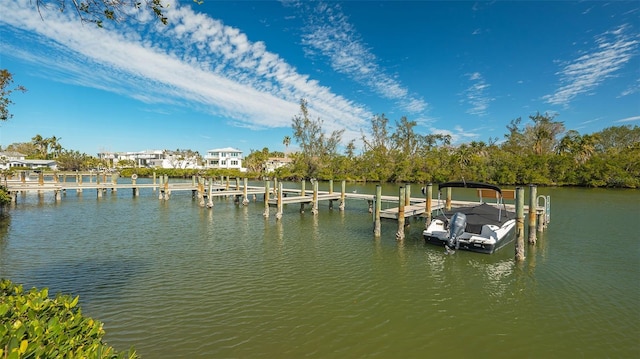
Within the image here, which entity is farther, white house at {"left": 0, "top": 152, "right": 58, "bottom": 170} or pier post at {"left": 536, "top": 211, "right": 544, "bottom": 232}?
white house at {"left": 0, "top": 152, "right": 58, "bottom": 170}

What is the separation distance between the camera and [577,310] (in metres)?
8.96

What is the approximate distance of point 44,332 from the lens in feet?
10.2

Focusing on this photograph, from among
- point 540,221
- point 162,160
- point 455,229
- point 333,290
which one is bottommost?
point 333,290

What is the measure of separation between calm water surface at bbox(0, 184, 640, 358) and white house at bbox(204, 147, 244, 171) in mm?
77228

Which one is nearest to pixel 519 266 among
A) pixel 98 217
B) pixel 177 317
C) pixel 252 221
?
pixel 177 317

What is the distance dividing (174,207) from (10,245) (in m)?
14.3

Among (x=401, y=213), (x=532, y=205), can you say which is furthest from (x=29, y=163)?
(x=532, y=205)

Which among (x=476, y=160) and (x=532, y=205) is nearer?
(x=532, y=205)

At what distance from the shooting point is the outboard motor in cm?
1403

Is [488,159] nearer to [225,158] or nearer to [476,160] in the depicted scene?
[476,160]

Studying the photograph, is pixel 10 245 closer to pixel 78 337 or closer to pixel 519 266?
pixel 78 337

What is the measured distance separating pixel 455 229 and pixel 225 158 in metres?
87.6

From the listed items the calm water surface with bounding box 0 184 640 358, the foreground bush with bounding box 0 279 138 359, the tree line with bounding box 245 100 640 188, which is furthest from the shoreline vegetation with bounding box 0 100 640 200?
the foreground bush with bounding box 0 279 138 359

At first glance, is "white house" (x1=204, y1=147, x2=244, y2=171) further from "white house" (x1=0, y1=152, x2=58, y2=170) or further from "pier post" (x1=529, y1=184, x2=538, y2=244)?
"pier post" (x1=529, y1=184, x2=538, y2=244)
